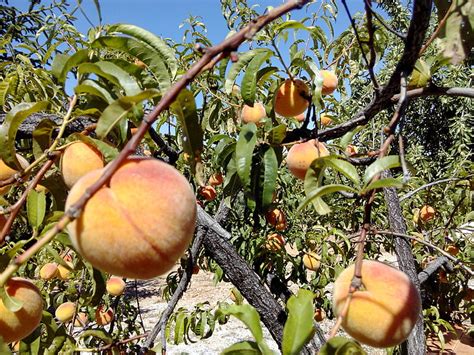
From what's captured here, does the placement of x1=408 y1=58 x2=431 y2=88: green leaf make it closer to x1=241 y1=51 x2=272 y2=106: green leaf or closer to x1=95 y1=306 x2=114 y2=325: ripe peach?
x1=241 y1=51 x2=272 y2=106: green leaf

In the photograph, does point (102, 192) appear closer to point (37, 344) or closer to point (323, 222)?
point (37, 344)

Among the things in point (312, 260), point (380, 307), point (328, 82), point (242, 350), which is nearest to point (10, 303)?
point (242, 350)

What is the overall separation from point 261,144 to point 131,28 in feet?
1.47

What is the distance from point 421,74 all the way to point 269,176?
1.28 feet

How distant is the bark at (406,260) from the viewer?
1.61m

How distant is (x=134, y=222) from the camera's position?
0.42 meters

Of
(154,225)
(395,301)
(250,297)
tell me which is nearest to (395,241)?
(250,297)

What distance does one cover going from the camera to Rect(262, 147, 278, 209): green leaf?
2.98 feet

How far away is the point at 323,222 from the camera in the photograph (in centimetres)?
304

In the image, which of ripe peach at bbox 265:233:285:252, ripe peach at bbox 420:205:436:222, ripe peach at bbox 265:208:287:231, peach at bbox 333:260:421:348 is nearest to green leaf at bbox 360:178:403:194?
peach at bbox 333:260:421:348

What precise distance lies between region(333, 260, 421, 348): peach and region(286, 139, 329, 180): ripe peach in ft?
1.33

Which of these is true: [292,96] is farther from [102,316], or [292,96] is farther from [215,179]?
[102,316]

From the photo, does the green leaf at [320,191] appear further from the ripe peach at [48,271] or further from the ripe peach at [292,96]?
the ripe peach at [48,271]

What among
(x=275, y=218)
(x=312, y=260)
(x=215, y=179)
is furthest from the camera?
(x=312, y=260)
